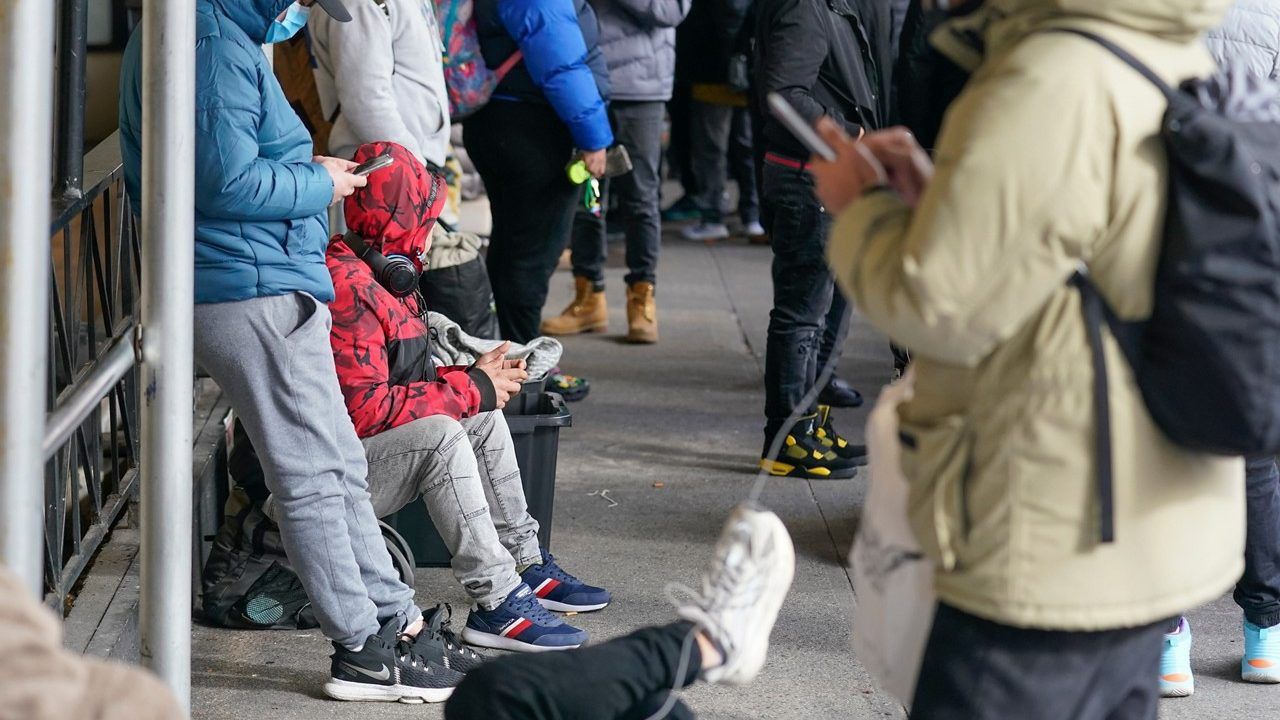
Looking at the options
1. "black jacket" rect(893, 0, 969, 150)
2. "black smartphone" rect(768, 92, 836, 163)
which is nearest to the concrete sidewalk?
"black jacket" rect(893, 0, 969, 150)

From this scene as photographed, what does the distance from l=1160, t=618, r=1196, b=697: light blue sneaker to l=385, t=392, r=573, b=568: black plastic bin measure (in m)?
1.64

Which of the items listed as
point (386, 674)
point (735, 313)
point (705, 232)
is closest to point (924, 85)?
point (386, 674)

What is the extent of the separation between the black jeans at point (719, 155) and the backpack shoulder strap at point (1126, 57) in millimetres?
7580

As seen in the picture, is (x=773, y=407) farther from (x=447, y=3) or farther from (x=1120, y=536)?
(x=1120, y=536)

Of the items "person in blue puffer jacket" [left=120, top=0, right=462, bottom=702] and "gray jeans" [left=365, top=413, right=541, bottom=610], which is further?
"gray jeans" [left=365, top=413, right=541, bottom=610]

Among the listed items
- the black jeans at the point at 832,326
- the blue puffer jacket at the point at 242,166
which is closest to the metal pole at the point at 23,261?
the blue puffer jacket at the point at 242,166

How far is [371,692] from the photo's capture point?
3.47 meters

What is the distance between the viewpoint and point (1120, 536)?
76.2 inches

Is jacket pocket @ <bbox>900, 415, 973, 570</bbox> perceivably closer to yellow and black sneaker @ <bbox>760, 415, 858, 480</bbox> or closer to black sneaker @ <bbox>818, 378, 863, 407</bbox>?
yellow and black sneaker @ <bbox>760, 415, 858, 480</bbox>

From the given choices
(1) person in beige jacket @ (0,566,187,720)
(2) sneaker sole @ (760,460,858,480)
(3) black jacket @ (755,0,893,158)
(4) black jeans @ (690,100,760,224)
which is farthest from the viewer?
(4) black jeans @ (690,100,760,224)

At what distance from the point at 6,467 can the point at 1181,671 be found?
2.68 m

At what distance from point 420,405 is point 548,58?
2.10 meters

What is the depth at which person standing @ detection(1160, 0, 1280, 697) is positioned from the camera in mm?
3426

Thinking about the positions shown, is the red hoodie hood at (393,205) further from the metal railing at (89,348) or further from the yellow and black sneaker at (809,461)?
the yellow and black sneaker at (809,461)
